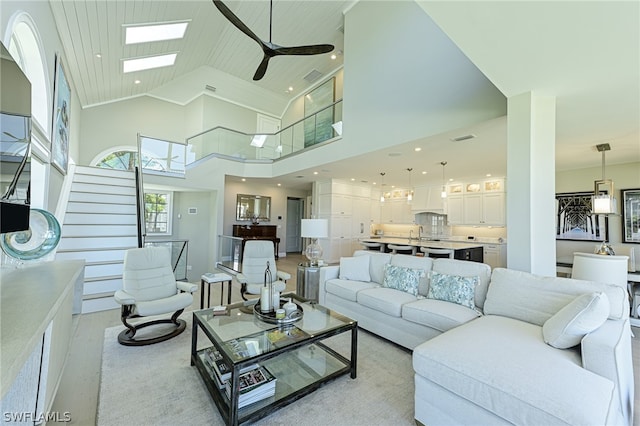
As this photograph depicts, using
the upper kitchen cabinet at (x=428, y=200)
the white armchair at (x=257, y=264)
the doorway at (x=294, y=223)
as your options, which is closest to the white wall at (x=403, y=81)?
the white armchair at (x=257, y=264)

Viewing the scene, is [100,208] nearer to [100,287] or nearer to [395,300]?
[100,287]

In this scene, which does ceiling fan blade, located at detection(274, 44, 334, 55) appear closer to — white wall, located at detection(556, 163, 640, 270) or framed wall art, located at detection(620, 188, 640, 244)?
white wall, located at detection(556, 163, 640, 270)

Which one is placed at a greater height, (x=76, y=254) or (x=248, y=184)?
(x=248, y=184)

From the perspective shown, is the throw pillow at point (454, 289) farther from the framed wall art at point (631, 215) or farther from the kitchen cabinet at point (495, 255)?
the kitchen cabinet at point (495, 255)

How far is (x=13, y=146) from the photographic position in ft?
4.81

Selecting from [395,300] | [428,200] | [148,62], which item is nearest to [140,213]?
[148,62]

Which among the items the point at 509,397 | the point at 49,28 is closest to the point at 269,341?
the point at 509,397

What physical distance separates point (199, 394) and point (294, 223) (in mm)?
9247

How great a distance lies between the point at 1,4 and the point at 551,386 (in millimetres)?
4664

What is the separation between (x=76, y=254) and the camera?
161 inches

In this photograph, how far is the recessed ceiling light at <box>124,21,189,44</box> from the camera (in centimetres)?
483

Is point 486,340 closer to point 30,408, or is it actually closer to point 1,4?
point 30,408

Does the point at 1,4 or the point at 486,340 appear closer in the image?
the point at 486,340

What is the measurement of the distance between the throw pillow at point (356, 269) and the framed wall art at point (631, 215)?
5325 mm
